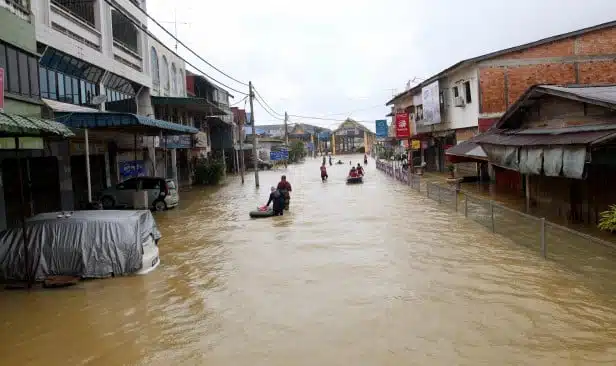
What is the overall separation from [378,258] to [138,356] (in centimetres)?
637

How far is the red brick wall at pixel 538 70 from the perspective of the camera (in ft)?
93.8

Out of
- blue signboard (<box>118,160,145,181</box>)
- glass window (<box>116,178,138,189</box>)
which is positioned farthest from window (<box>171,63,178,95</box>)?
glass window (<box>116,178,138,189</box>)

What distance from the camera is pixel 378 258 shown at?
38.6 ft

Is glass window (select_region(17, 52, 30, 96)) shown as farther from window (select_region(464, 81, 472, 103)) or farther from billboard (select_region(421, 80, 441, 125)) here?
billboard (select_region(421, 80, 441, 125))

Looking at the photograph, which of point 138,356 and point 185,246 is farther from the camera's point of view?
point 185,246

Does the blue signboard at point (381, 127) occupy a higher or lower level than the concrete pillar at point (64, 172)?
higher

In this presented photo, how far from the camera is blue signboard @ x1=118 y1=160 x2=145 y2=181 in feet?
87.4

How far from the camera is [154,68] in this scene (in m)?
32.0

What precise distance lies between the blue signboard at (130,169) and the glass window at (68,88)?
238 inches

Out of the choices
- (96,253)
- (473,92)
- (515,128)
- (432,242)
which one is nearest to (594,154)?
(432,242)

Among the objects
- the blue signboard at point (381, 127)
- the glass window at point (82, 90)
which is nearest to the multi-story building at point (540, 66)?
the glass window at point (82, 90)

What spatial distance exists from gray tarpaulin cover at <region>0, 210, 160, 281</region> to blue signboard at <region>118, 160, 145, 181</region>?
1686 centimetres

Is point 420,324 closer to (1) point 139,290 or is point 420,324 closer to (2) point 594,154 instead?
(1) point 139,290

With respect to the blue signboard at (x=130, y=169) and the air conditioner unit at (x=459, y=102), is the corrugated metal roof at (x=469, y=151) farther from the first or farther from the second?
the blue signboard at (x=130, y=169)
